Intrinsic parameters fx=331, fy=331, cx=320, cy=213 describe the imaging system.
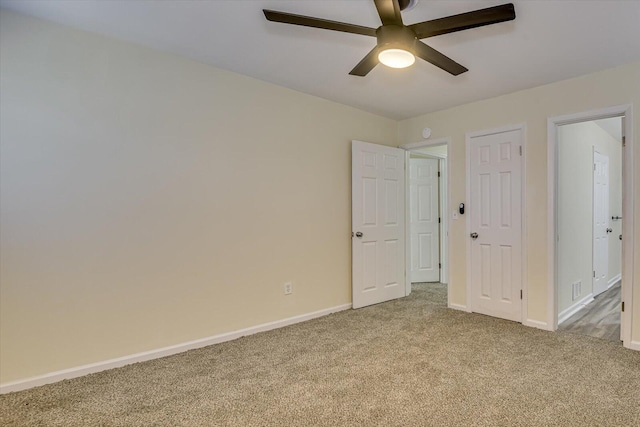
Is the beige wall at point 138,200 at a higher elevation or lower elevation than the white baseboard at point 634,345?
higher

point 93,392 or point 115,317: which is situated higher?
point 115,317

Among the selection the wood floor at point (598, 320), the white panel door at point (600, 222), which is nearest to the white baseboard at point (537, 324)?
the wood floor at point (598, 320)

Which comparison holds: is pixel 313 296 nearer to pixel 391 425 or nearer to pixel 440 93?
pixel 391 425

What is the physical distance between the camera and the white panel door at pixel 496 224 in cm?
346

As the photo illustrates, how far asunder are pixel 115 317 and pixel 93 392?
50 centimetres

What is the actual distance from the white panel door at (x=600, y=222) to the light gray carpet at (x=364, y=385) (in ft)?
6.76

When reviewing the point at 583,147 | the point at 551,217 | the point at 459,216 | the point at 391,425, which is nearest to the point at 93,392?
the point at 391,425

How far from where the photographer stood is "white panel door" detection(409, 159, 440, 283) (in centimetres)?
542

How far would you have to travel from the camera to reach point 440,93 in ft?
11.4

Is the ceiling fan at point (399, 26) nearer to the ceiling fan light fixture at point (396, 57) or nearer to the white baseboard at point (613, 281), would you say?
the ceiling fan light fixture at point (396, 57)

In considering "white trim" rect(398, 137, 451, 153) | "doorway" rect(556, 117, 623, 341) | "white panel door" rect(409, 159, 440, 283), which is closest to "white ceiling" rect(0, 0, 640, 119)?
"white trim" rect(398, 137, 451, 153)

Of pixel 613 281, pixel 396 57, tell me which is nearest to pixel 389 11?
pixel 396 57

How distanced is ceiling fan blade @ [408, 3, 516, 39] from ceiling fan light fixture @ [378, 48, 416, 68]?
0.39 ft

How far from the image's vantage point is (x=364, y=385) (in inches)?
85.4
